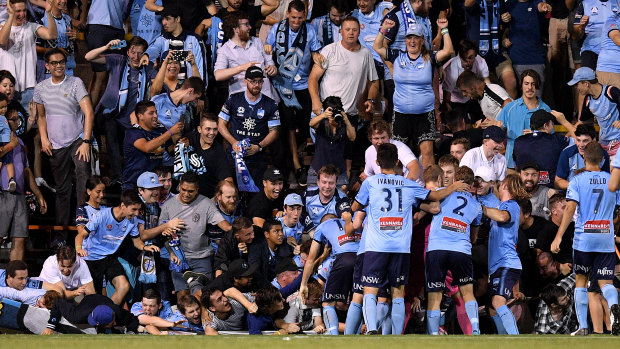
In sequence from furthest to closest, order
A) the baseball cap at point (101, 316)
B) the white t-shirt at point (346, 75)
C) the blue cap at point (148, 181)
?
the white t-shirt at point (346, 75), the blue cap at point (148, 181), the baseball cap at point (101, 316)

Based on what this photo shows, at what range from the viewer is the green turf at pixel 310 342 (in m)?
8.27

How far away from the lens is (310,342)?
332 inches

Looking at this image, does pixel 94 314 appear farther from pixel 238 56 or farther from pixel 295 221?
pixel 238 56

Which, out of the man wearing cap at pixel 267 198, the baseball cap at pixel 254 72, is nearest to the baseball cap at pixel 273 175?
the man wearing cap at pixel 267 198

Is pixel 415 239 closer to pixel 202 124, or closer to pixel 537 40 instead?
pixel 202 124

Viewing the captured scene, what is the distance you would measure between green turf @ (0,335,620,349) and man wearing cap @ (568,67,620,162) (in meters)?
5.71

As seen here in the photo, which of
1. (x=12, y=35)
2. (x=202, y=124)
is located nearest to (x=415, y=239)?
(x=202, y=124)

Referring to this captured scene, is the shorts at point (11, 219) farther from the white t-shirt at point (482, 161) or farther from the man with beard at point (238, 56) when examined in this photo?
the white t-shirt at point (482, 161)

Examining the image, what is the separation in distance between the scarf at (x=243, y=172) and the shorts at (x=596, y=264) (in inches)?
162

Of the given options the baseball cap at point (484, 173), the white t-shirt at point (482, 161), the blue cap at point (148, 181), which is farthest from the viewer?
the blue cap at point (148, 181)

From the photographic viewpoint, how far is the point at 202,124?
1346cm

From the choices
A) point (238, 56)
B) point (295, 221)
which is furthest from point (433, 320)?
point (238, 56)

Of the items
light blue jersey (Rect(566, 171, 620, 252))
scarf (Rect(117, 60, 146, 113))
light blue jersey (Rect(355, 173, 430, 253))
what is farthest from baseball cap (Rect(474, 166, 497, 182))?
scarf (Rect(117, 60, 146, 113))

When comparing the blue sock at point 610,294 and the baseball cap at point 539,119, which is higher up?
the baseball cap at point 539,119
